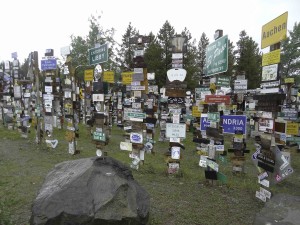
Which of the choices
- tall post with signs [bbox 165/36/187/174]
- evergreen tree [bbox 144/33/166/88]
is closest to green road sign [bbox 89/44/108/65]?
tall post with signs [bbox 165/36/187/174]

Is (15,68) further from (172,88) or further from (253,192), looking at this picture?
(253,192)

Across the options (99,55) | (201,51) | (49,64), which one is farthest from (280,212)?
(201,51)

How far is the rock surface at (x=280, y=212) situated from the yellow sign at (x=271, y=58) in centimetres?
267

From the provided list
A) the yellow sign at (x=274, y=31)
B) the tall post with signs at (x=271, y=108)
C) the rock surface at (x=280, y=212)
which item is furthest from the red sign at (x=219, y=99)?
the rock surface at (x=280, y=212)

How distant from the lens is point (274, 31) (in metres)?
5.84

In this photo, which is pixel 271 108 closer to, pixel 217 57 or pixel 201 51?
pixel 217 57

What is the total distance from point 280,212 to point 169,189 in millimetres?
2599

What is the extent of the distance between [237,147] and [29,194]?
5.54 metres

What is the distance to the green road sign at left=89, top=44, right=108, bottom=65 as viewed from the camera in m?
8.16

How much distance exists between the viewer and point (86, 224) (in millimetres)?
4086

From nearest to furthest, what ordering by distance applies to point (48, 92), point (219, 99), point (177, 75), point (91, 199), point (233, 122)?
point (91, 199)
point (219, 99)
point (177, 75)
point (233, 122)
point (48, 92)

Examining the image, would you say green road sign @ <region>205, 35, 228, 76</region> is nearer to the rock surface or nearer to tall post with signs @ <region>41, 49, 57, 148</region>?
the rock surface

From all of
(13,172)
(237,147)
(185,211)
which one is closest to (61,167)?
(185,211)

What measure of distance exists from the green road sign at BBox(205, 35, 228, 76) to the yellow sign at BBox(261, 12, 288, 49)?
835mm
